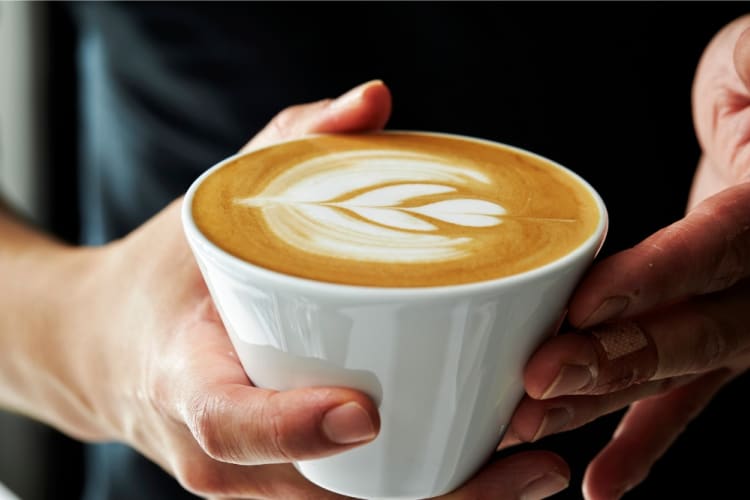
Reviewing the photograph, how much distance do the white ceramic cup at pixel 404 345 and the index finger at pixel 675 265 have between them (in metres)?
0.02

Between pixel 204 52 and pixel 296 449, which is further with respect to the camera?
pixel 204 52

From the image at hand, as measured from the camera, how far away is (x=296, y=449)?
537mm

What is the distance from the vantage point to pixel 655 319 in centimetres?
65

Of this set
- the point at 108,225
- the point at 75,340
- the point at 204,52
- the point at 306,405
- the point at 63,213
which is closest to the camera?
the point at 306,405

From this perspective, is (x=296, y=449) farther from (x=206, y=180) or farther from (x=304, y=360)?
(x=206, y=180)

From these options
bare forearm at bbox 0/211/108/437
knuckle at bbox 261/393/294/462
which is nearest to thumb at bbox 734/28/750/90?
knuckle at bbox 261/393/294/462

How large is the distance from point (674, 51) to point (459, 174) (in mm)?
498

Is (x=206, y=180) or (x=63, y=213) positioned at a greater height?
(x=206, y=180)

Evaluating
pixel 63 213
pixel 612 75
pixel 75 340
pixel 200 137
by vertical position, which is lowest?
pixel 63 213

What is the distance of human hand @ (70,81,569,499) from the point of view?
54 centimetres

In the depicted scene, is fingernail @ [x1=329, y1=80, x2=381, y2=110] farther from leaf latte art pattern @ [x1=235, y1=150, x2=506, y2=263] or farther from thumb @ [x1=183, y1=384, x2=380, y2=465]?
thumb @ [x1=183, y1=384, x2=380, y2=465]

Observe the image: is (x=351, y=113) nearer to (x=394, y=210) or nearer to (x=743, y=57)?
(x=394, y=210)

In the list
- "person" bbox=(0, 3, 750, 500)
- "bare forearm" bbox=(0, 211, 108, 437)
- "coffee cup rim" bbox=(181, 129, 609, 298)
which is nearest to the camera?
"coffee cup rim" bbox=(181, 129, 609, 298)

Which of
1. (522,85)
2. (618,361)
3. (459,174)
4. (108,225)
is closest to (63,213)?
(108,225)
